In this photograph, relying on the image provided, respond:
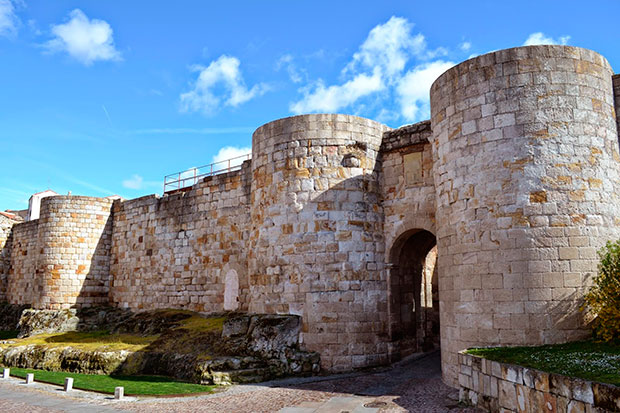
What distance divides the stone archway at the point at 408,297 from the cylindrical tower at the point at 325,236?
1.05ft

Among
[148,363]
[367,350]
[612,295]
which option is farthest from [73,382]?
[612,295]

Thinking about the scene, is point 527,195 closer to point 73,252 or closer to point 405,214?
point 405,214

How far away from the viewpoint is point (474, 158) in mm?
9891

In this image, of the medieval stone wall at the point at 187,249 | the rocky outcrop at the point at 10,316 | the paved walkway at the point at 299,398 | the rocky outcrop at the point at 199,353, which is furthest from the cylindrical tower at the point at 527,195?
the rocky outcrop at the point at 10,316

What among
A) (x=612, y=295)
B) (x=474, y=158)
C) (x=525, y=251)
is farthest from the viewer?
(x=474, y=158)

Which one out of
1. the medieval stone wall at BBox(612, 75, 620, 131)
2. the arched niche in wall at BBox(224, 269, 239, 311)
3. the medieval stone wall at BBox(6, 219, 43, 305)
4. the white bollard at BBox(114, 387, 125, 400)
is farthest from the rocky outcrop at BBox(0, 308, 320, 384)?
the medieval stone wall at BBox(6, 219, 43, 305)

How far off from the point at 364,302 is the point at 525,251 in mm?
4576

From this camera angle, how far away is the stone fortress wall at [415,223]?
912 centimetres

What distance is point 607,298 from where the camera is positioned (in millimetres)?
7984

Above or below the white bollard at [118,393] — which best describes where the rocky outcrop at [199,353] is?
above

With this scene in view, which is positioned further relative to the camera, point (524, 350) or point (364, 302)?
point (364, 302)

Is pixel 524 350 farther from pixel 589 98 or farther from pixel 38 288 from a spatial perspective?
pixel 38 288

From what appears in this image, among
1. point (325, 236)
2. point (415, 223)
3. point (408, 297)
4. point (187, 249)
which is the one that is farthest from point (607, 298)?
point (187, 249)

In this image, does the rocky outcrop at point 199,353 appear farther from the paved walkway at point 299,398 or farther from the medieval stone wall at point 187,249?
the medieval stone wall at point 187,249
